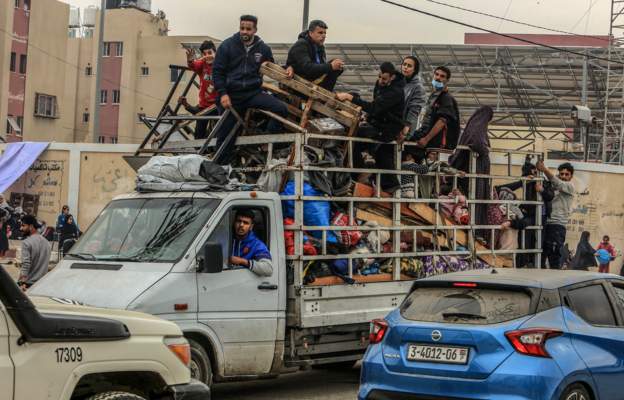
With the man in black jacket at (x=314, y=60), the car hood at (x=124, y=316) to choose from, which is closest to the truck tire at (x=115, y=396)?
the car hood at (x=124, y=316)

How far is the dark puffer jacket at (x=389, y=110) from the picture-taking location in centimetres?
1138

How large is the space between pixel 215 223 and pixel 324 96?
2.47 m

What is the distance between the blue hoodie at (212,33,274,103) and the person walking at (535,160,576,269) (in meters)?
5.10

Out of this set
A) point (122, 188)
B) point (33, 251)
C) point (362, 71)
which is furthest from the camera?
point (362, 71)

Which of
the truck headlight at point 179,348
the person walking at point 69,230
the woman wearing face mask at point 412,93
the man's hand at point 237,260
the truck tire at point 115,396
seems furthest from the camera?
the person walking at point 69,230

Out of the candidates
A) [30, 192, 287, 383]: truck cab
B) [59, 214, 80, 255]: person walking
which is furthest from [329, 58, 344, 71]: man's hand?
[59, 214, 80, 255]: person walking

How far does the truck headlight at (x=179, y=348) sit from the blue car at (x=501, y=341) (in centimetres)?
202

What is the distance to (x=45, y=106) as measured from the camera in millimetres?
58062

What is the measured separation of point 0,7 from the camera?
173ft

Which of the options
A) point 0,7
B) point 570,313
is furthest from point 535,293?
point 0,7

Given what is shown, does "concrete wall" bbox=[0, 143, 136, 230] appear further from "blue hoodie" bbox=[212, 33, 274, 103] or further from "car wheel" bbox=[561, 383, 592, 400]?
"car wheel" bbox=[561, 383, 592, 400]

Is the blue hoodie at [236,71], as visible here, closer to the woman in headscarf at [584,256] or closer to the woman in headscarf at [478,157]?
the woman in headscarf at [478,157]

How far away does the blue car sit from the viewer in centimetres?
713

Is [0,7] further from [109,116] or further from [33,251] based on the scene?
[33,251]
